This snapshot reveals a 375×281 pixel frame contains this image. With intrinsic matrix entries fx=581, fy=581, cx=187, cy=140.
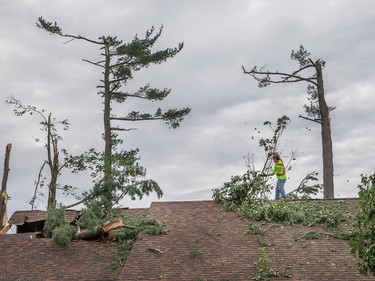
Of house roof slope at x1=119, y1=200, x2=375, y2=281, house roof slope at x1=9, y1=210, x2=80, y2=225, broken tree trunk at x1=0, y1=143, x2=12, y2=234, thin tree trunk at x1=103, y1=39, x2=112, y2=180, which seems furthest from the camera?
thin tree trunk at x1=103, y1=39, x2=112, y2=180

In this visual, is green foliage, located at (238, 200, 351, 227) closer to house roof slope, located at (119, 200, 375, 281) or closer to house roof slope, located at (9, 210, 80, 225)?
house roof slope, located at (119, 200, 375, 281)

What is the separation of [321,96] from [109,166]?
411 inches

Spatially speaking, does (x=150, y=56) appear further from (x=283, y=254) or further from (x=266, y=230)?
(x=283, y=254)

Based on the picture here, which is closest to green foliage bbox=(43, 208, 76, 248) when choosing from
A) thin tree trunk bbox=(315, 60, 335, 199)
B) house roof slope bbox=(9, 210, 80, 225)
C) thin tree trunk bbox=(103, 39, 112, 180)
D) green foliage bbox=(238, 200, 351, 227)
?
house roof slope bbox=(9, 210, 80, 225)

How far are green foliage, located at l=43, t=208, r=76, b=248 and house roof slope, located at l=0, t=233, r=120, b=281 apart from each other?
25 cm

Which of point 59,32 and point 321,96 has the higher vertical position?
point 59,32

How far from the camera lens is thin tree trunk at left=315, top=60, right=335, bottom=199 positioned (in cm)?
2580

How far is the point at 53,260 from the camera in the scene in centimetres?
1720

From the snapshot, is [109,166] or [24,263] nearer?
[24,263]

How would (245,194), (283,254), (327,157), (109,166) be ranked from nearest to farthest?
(283,254)
(245,194)
(327,157)
(109,166)

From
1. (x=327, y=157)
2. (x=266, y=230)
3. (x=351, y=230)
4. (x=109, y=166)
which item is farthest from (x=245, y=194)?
(x=109, y=166)

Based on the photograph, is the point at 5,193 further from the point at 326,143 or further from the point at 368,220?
the point at 368,220

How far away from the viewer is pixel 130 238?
60.4 feet

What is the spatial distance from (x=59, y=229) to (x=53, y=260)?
1282 mm
